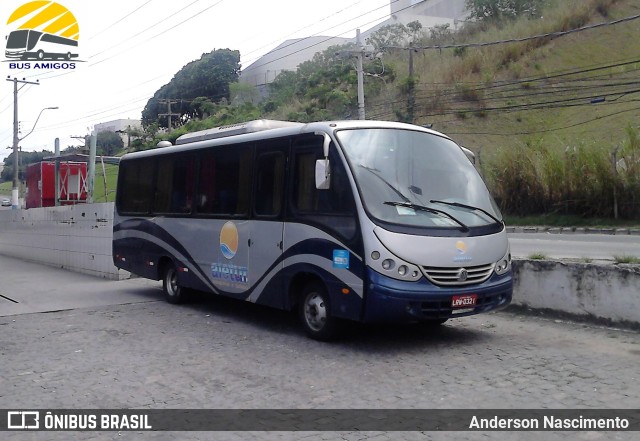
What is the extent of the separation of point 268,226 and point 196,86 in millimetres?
66205

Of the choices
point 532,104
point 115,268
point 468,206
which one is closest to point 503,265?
point 468,206

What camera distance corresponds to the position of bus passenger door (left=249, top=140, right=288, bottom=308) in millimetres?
9164

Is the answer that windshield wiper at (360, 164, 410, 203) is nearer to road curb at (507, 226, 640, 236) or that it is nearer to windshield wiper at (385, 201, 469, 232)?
windshield wiper at (385, 201, 469, 232)

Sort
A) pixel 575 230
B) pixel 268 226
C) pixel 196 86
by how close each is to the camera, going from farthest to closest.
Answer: pixel 196 86 < pixel 575 230 < pixel 268 226

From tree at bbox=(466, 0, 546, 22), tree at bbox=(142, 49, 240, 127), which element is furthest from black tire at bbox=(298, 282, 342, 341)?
tree at bbox=(142, 49, 240, 127)

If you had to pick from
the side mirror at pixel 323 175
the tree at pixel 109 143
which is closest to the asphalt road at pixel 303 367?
the side mirror at pixel 323 175

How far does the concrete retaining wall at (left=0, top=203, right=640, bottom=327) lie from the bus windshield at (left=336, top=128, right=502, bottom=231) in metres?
1.47

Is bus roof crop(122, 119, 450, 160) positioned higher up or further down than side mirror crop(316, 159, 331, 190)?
higher up

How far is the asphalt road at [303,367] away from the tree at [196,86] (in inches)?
2380

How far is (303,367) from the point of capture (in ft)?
24.3

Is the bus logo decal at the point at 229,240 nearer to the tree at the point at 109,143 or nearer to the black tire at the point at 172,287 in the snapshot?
the black tire at the point at 172,287

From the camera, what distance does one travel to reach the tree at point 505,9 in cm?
5853

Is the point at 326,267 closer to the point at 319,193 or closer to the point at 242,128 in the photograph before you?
the point at 319,193

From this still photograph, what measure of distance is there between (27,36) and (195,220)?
20.1 metres
